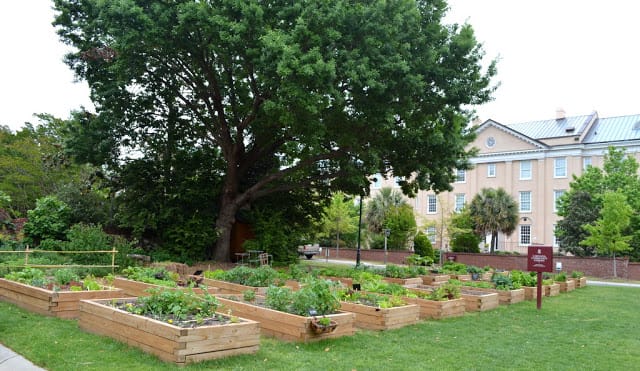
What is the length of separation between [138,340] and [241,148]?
17.9m

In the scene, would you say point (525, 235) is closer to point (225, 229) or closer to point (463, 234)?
point (463, 234)

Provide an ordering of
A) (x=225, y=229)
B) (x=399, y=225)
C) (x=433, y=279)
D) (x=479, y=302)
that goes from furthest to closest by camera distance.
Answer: (x=399, y=225) < (x=225, y=229) < (x=433, y=279) < (x=479, y=302)

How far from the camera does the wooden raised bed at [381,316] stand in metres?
9.92

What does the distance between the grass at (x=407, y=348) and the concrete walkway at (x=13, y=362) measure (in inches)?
4.6

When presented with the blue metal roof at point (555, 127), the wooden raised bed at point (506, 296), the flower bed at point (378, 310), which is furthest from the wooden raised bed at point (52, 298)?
the blue metal roof at point (555, 127)

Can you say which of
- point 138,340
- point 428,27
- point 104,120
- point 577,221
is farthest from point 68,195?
point 577,221

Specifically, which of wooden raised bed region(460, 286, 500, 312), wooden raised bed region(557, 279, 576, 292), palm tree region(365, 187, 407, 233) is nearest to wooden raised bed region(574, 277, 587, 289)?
wooden raised bed region(557, 279, 576, 292)

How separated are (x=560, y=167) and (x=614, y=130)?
6472 millimetres

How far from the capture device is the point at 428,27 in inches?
798

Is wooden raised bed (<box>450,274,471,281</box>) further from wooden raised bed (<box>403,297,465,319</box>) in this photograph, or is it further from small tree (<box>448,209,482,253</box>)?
small tree (<box>448,209,482,253</box>)

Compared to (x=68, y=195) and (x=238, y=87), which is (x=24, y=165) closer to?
(x=68, y=195)

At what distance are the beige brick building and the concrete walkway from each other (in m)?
41.9

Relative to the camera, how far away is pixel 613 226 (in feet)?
106

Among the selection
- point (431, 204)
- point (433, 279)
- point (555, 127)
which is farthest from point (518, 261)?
point (555, 127)
